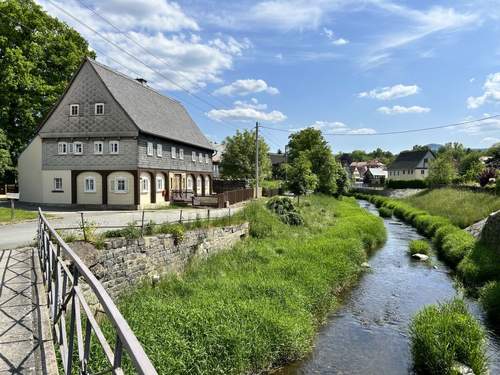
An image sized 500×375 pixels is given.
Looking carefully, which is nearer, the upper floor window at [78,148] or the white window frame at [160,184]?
the upper floor window at [78,148]

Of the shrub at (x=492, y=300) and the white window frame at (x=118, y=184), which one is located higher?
the white window frame at (x=118, y=184)

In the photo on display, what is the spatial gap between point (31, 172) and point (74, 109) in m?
6.39

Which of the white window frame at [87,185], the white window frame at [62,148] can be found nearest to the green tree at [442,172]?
the white window frame at [87,185]

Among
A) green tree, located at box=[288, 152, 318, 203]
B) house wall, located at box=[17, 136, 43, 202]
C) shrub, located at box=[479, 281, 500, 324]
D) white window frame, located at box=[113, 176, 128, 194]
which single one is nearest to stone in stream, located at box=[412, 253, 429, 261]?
shrub, located at box=[479, 281, 500, 324]

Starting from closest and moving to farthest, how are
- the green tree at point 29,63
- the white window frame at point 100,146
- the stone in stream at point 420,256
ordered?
the stone in stream at point 420,256
the white window frame at point 100,146
the green tree at point 29,63

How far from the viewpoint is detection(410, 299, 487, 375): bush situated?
8.68m

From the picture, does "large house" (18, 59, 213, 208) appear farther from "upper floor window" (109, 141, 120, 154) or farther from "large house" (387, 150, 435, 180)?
"large house" (387, 150, 435, 180)

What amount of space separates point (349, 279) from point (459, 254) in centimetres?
660

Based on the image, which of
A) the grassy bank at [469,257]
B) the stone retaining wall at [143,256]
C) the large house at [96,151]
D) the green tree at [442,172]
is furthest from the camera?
the green tree at [442,172]

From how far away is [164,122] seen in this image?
33875mm

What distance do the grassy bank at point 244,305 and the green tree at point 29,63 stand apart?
25800 millimetres

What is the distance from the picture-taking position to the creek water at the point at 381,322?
9.43 metres

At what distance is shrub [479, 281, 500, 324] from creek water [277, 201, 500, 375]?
0.28 meters

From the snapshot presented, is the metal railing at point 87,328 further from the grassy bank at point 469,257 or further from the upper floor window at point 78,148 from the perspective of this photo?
the upper floor window at point 78,148
